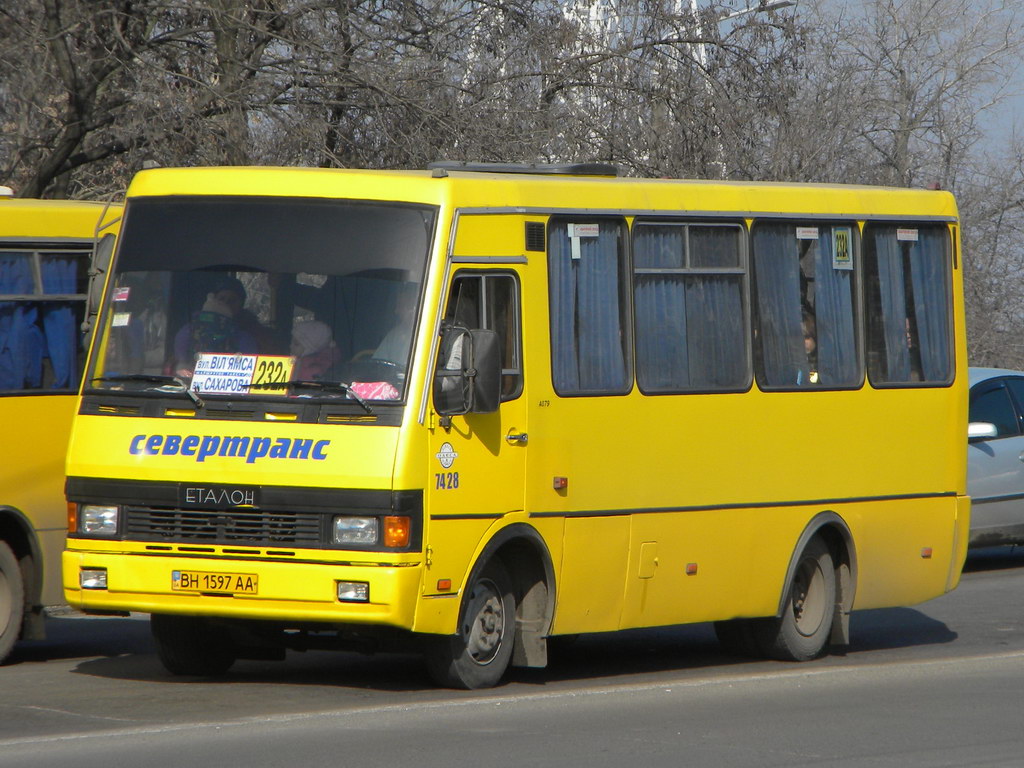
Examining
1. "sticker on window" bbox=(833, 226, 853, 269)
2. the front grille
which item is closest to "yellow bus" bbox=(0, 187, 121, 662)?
the front grille

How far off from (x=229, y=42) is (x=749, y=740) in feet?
36.6

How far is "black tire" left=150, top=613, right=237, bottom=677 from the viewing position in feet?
33.3

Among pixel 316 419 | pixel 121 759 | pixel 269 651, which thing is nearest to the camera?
pixel 121 759

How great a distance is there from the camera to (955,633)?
1361 centimetres

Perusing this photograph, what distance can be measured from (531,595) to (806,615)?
108 inches

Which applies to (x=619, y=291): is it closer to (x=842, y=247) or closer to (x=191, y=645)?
(x=842, y=247)

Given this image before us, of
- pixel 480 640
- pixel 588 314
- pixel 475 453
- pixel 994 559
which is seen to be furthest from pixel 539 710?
pixel 994 559

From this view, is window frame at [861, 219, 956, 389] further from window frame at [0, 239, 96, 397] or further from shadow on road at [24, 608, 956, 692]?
window frame at [0, 239, 96, 397]

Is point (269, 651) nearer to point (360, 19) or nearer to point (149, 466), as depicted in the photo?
point (149, 466)

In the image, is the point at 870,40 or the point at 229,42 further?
the point at 870,40

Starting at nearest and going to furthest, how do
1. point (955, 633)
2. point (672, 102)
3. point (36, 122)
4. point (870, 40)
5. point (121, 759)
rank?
point (121, 759)
point (955, 633)
point (36, 122)
point (672, 102)
point (870, 40)

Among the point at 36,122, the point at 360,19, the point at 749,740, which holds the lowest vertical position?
the point at 749,740

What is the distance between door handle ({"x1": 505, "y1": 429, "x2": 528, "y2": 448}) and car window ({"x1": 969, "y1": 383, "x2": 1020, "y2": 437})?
8254mm

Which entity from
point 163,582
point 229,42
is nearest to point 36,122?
point 229,42
